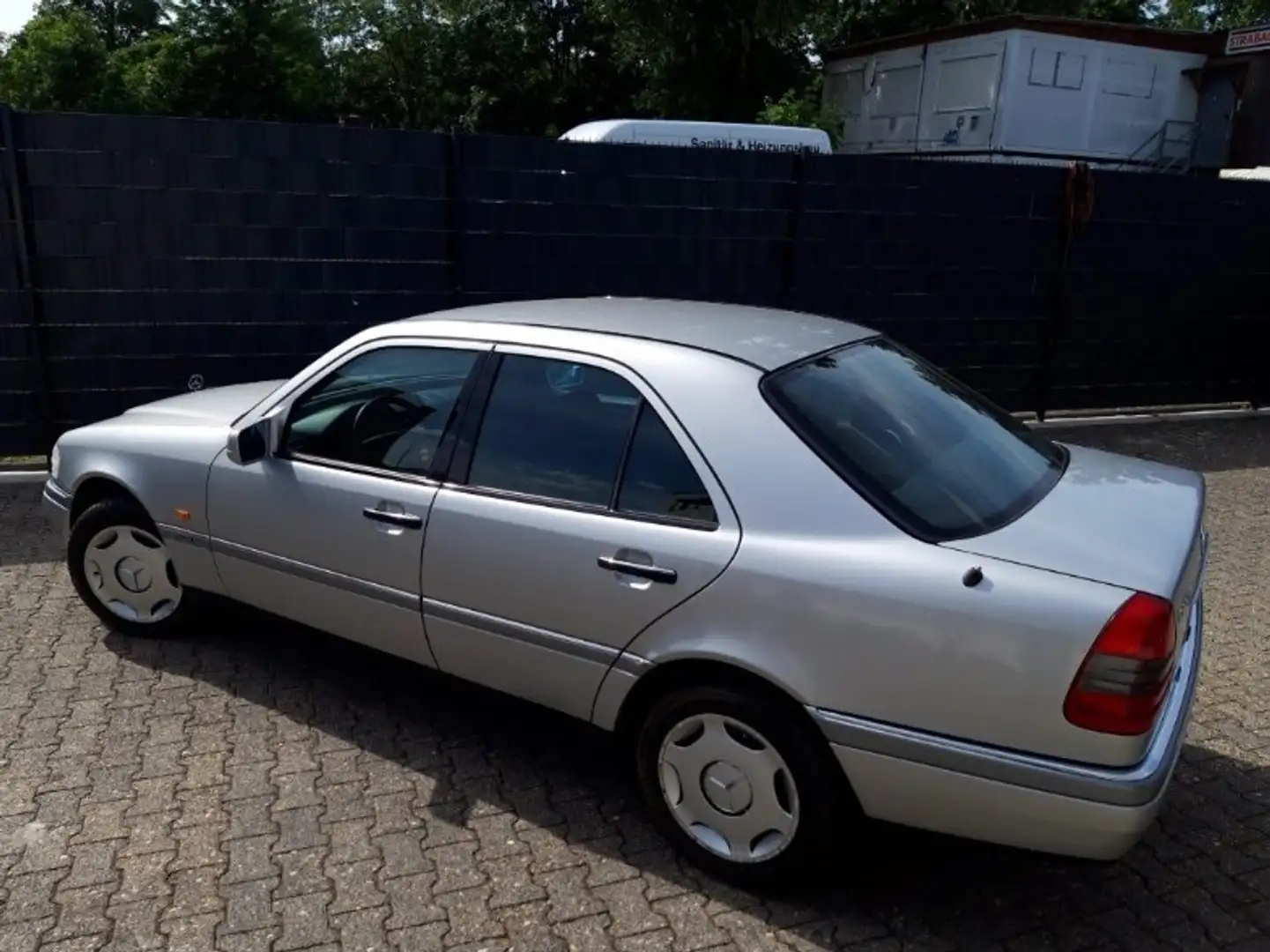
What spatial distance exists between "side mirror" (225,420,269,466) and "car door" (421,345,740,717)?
0.89 m

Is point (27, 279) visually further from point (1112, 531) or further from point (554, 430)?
point (1112, 531)

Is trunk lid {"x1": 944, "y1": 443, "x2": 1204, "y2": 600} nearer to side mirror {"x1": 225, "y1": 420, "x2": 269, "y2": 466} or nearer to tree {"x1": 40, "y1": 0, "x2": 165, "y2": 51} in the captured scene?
side mirror {"x1": 225, "y1": 420, "x2": 269, "y2": 466}

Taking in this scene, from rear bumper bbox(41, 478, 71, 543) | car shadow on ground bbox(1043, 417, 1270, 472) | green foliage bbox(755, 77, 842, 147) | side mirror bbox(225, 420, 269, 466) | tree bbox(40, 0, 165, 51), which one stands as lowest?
car shadow on ground bbox(1043, 417, 1270, 472)

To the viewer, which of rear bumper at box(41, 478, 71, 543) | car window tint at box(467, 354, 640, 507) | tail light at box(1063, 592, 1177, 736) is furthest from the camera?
rear bumper at box(41, 478, 71, 543)

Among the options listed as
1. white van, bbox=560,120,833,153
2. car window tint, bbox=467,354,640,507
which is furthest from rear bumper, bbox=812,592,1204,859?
white van, bbox=560,120,833,153

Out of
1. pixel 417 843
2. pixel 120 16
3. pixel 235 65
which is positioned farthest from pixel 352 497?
pixel 120 16

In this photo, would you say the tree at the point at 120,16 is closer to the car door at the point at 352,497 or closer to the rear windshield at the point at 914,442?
the car door at the point at 352,497

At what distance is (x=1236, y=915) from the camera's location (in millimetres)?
2951

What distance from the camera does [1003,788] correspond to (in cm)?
251

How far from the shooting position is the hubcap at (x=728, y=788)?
2.84m

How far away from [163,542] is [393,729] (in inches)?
50.8

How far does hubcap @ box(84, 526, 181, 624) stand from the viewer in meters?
4.35

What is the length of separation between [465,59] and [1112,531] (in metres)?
28.1

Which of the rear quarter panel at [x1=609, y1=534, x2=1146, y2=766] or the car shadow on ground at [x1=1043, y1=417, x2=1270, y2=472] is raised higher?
the rear quarter panel at [x1=609, y1=534, x2=1146, y2=766]
